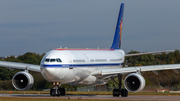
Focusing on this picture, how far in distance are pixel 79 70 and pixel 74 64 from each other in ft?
3.30

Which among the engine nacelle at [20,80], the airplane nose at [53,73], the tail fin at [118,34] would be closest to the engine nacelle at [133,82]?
the airplane nose at [53,73]

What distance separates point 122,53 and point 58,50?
1287 cm

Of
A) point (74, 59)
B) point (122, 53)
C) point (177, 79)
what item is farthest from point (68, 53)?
point (177, 79)

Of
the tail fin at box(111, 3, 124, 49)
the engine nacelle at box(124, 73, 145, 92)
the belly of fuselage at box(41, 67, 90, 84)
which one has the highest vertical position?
the tail fin at box(111, 3, 124, 49)

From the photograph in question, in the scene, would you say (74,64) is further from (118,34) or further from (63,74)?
(118,34)

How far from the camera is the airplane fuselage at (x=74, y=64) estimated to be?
98.2ft

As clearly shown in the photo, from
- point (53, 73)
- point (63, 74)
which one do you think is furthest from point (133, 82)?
point (53, 73)

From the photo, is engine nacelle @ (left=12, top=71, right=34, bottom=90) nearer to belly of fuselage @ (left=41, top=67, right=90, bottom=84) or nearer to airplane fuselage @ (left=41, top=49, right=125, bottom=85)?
airplane fuselage @ (left=41, top=49, right=125, bottom=85)

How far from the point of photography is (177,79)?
47.8 metres

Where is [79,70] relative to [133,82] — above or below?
above

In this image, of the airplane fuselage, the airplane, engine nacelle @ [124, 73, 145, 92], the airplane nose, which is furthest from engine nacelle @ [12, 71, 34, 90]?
engine nacelle @ [124, 73, 145, 92]

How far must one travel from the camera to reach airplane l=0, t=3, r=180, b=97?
30.2 metres

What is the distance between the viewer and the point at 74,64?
104 feet

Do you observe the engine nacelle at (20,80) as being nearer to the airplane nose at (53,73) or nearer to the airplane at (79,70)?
the airplane at (79,70)
